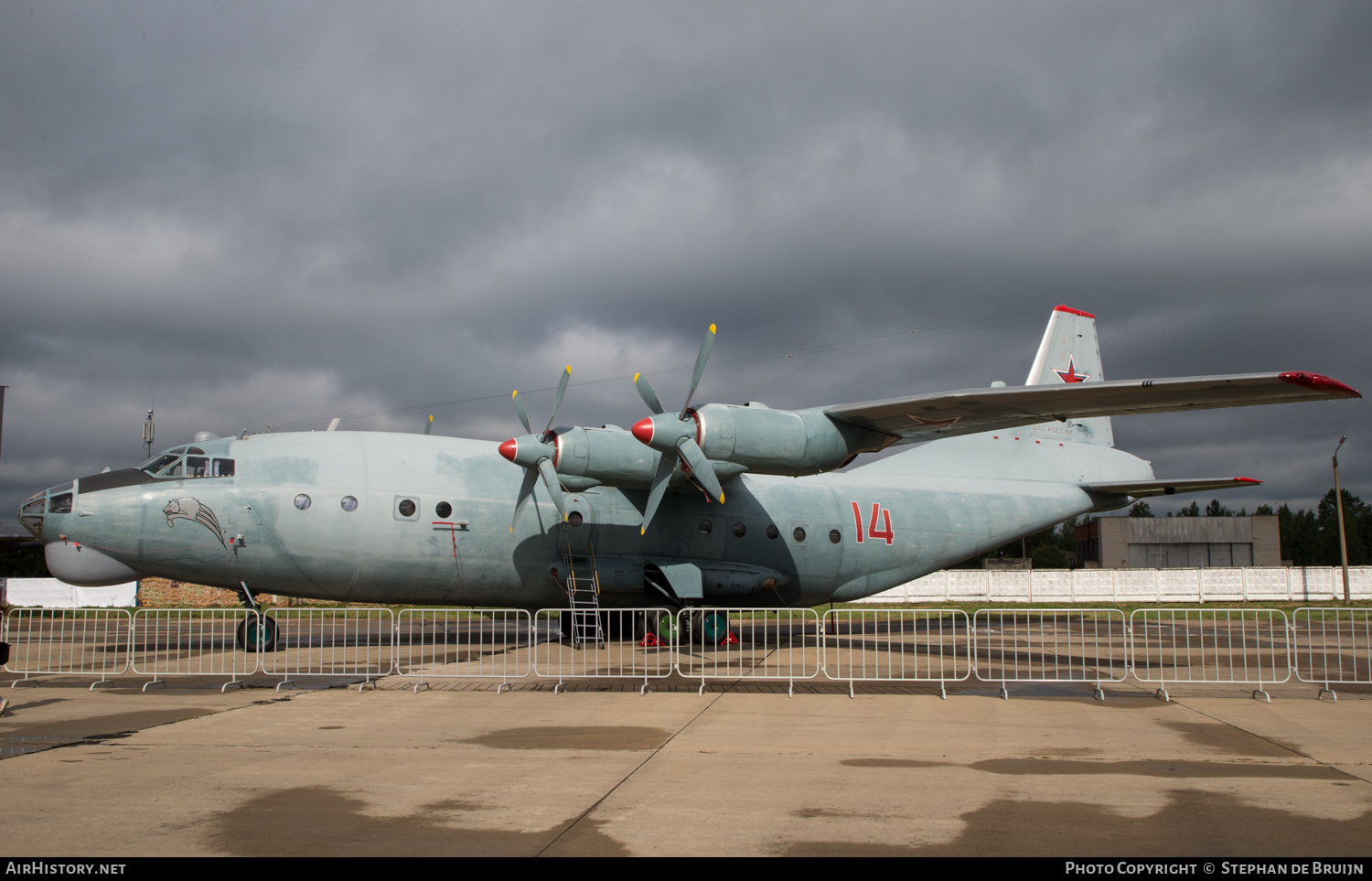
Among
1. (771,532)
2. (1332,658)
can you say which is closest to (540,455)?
(771,532)

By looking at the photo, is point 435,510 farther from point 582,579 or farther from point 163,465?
point 163,465

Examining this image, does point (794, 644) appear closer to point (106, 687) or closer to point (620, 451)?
point (620, 451)

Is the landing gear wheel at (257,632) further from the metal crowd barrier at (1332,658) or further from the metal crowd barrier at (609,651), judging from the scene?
the metal crowd barrier at (1332,658)

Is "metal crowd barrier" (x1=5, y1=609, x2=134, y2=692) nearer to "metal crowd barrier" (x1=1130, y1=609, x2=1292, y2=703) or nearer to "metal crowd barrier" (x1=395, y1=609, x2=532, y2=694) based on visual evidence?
"metal crowd barrier" (x1=395, y1=609, x2=532, y2=694)

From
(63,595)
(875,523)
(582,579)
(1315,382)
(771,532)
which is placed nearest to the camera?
(1315,382)

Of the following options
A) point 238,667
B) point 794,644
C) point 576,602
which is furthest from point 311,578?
point 794,644

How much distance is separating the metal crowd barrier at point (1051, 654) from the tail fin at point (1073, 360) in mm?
5691

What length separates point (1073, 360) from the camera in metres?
24.2

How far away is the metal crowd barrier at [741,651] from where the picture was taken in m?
13.4

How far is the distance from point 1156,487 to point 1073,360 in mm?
4083

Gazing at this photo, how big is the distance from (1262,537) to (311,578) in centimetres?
8482

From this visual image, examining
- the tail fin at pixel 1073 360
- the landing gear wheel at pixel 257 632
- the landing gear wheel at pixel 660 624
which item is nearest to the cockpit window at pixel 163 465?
the landing gear wheel at pixel 257 632

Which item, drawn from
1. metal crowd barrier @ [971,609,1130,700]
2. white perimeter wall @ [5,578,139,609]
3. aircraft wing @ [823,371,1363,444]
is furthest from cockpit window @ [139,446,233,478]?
white perimeter wall @ [5,578,139,609]

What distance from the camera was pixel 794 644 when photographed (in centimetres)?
1989
